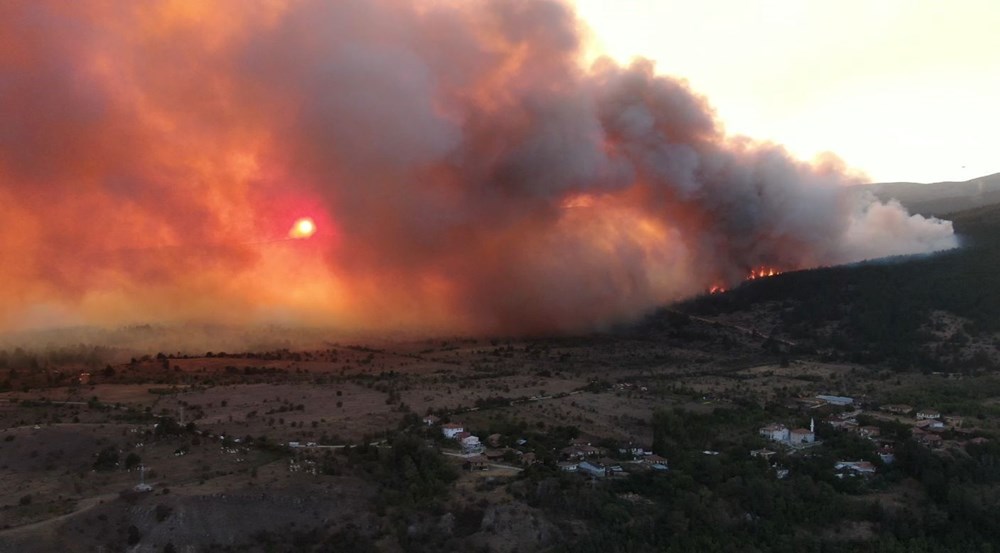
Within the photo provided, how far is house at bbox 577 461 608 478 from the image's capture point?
27911mm

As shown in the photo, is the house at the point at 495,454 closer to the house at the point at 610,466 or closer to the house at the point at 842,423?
the house at the point at 610,466

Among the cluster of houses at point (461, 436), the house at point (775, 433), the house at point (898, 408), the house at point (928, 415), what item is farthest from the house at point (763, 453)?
the cluster of houses at point (461, 436)

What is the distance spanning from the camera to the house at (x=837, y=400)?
39.4 metres

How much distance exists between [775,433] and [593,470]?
9366 mm

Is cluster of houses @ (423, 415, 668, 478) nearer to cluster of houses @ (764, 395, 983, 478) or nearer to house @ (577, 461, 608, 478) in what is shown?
house @ (577, 461, 608, 478)

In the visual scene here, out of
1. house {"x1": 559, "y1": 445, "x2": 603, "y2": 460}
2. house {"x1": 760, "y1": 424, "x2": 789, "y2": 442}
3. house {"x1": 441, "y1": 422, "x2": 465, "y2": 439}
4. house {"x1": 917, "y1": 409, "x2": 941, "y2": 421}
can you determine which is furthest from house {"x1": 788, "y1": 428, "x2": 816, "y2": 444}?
house {"x1": 441, "y1": 422, "x2": 465, "y2": 439}

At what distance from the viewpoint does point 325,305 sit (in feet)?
201

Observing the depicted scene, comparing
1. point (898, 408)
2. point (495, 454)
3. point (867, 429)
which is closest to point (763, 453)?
point (867, 429)

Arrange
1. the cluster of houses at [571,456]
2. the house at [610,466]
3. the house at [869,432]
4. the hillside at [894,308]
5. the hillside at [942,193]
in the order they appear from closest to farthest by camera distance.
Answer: the house at [610,466] → the cluster of houses at [571,456] → the house at [869,432] → the hillside at [894,308] → the hillside at [942,193]

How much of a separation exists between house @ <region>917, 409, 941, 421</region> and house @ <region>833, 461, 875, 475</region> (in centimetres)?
727

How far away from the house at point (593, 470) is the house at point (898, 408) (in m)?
16.4

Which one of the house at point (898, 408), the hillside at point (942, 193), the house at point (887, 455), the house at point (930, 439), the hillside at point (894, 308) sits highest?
the hillside at point (942, 193)

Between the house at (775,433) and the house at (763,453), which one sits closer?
the house at (763,453)

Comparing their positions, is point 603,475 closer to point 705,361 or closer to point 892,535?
point 892,535
